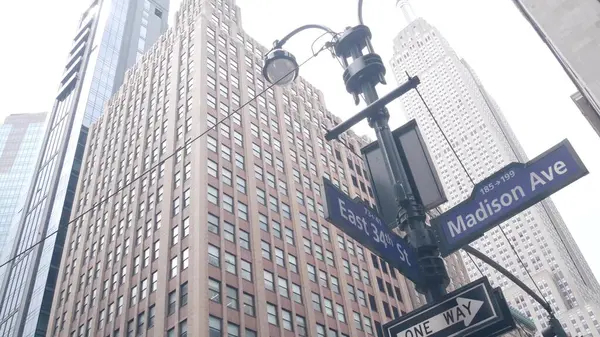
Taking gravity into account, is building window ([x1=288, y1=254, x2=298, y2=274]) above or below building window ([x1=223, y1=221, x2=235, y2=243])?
below

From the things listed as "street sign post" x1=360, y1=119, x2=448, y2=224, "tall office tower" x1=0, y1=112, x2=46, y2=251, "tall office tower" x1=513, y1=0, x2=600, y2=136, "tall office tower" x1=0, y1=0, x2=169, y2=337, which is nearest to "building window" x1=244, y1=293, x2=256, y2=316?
"tall office tower" x1=0, y1=0, x2=169, y2=337

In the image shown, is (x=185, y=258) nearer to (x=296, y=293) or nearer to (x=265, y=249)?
(x=265, y=249)

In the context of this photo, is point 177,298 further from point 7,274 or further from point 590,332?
point 590,332

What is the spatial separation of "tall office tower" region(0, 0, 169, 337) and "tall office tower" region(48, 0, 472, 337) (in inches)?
372

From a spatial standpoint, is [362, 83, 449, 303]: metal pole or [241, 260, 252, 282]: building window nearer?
[362, 83, 449, 303]: metal pole

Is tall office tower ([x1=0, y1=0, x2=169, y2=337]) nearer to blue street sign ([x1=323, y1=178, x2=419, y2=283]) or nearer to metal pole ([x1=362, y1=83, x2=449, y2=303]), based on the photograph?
metal pole ([x1=362, y1=83, x2=449, y2=303])

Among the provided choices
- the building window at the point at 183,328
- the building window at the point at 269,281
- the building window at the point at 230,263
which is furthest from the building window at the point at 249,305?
the building window at the point at 183,328

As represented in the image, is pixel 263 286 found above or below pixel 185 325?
above

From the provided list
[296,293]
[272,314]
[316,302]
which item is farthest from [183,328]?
[316,302]

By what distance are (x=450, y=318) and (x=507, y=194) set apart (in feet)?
5.32

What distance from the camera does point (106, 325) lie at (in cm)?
4162

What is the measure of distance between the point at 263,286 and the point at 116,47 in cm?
7337

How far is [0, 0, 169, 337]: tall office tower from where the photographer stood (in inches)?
2510

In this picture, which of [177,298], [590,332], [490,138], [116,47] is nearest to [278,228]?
[177,298]
